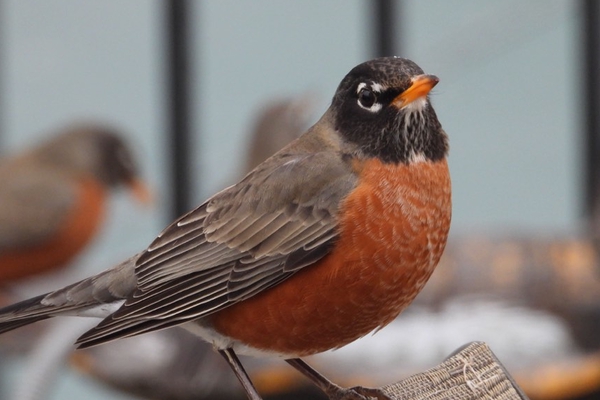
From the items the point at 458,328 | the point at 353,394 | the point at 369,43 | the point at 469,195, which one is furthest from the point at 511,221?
the point at 353,394

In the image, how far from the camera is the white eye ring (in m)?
2.27

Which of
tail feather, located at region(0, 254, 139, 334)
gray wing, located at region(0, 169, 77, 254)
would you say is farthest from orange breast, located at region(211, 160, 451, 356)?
gray wing, located at region(0, 169, 77, 254)

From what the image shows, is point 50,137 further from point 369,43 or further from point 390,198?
point 390,198

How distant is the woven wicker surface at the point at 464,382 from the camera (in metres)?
2.13

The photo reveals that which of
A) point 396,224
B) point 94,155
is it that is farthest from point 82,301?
point 94,155

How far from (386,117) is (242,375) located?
544 mm

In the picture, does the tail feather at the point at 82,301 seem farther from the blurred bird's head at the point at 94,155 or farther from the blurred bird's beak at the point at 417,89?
the blurred bird's head at the point at 94,155

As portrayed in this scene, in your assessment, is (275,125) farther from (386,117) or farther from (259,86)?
(386,117)

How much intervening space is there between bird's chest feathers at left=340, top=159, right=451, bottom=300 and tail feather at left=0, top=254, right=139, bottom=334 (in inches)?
18.8

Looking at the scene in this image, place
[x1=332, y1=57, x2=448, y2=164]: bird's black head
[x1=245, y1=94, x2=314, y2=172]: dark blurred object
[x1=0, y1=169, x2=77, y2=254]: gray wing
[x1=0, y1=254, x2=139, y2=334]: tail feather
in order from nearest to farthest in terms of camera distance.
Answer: [x1=332, y1=57, x2=448, y2=164]: bird's black head
[x1=0, y1=254, x2=139, y2=334]: tail feather
[x1=0, y1=169, x2=77, y2=254]: gray wing
[x1=245, y1=94, x2=314, y2=172]: dark blurred object

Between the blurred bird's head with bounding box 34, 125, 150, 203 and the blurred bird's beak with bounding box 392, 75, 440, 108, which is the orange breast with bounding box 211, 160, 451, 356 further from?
the blurred bird's head with bounding box 34, 125, 150, 203

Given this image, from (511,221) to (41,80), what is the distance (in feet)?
7.40

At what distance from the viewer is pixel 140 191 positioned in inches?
222

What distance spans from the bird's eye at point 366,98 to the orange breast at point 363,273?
0.12m
